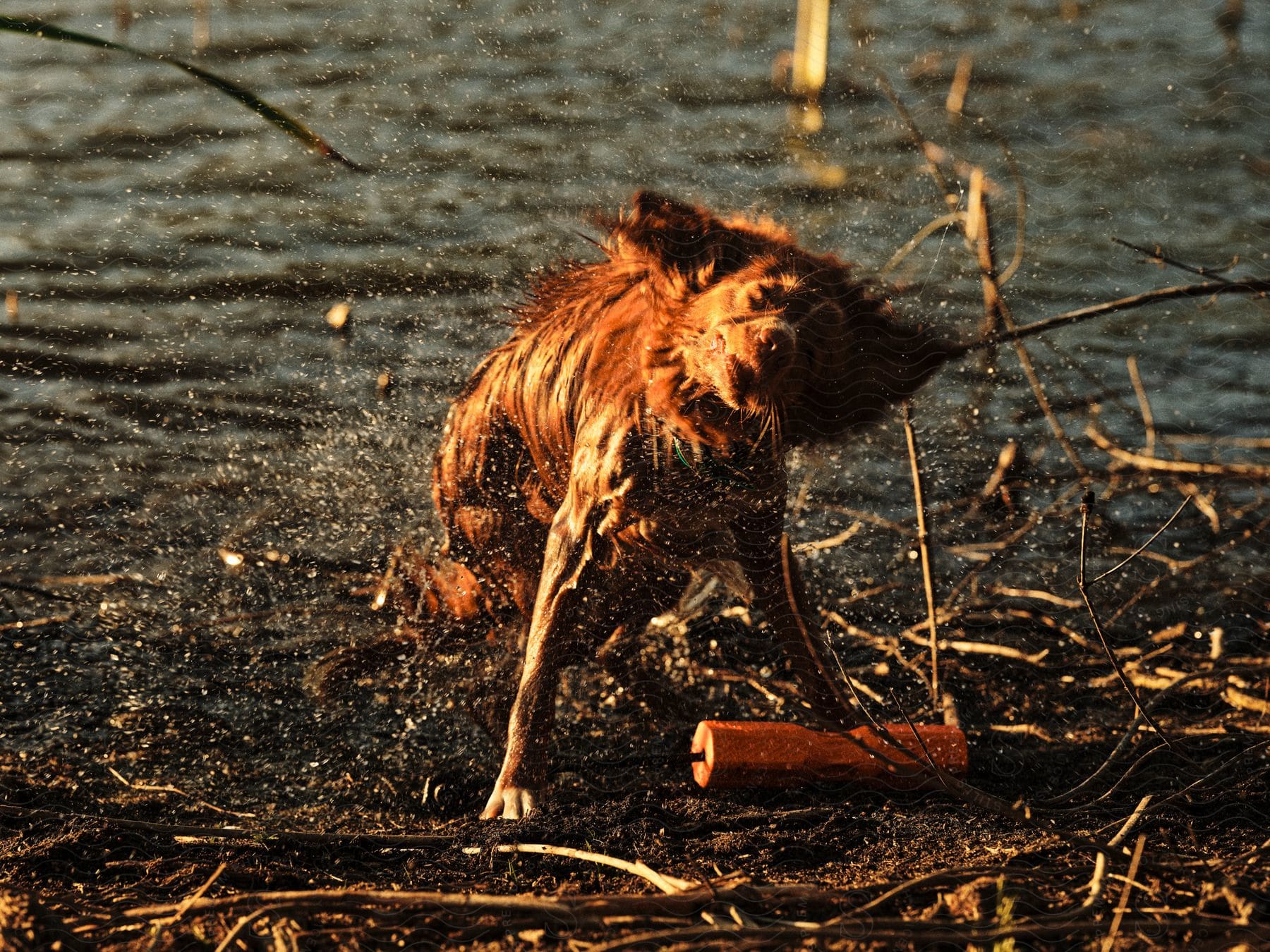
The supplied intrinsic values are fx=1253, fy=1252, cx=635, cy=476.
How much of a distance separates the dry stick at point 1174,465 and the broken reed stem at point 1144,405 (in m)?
0.06

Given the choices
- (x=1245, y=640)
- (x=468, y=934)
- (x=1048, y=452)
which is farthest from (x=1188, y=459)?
(x=468, y=934)

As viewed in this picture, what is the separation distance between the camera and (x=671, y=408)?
3.29 metres

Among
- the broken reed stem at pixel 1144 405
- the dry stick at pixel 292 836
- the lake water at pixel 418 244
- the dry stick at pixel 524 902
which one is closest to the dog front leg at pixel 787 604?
the lake water at pixel 418 244

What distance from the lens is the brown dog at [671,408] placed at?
3.25 metres

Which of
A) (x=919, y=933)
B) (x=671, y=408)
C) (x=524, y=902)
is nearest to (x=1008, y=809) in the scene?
(x=919, y=933)

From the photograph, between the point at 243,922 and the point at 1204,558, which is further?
the point at 1204,558

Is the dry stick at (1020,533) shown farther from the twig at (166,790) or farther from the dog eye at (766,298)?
the twig at (166,790)

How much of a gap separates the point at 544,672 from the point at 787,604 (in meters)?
0.77

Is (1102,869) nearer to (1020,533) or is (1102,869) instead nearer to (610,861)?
(610,861)

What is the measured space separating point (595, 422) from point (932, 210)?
315 centimetres

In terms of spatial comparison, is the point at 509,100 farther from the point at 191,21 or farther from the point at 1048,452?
the point at 1048,452

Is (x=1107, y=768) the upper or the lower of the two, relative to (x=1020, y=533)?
lower

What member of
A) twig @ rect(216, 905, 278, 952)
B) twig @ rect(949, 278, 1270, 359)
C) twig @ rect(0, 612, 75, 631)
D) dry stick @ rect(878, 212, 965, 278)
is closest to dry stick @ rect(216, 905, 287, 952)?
twig @ rect(216, 905, 278, 952)

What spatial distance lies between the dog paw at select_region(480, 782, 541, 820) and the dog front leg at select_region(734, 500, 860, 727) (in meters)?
0.88
